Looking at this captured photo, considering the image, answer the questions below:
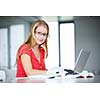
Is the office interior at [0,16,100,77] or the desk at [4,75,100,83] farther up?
→ the office interior at [0,16,100,77]

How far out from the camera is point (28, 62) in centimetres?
269

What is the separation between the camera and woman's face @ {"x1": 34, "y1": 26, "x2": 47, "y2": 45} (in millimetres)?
2697

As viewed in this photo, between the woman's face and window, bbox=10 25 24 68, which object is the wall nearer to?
the woman's face

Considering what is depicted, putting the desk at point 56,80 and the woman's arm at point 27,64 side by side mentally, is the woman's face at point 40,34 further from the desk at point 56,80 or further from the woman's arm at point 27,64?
the desk at point 56,80

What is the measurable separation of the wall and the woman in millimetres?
233

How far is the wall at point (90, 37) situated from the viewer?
2664mm

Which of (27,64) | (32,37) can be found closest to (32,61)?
(27,64)

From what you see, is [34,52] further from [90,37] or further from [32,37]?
[90,37]

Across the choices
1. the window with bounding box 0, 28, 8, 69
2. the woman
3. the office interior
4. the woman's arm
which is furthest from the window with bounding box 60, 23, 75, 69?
the window with bounding box 0, 28, 8, 69

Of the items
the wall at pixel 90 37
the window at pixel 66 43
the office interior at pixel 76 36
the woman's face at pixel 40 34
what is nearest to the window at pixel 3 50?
the office interior at pixel 76 36

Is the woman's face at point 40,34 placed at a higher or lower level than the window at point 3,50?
higher

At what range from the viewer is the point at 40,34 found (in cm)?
270

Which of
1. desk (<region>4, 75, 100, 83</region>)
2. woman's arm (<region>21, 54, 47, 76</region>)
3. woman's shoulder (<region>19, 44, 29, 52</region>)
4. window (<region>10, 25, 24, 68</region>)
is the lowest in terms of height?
desk (<region>4, 75, 100, 83</region>)
